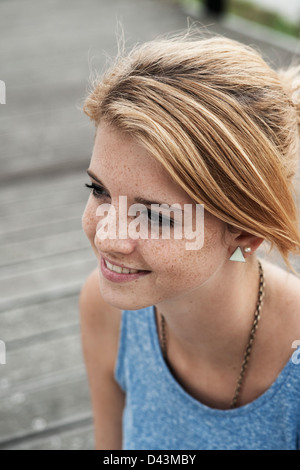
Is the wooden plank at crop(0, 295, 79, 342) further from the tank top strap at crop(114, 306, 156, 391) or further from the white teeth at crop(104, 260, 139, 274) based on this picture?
the white teeth at crop(104, 260, 139, 274)

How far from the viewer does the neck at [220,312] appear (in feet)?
3.89

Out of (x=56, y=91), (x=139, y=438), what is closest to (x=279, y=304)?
(x=139, y=438)

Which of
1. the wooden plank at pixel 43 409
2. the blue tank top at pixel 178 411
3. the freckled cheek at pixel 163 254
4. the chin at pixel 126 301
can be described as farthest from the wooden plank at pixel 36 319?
the freckled cheek at pixel 163 254

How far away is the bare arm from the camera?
1.50 metres

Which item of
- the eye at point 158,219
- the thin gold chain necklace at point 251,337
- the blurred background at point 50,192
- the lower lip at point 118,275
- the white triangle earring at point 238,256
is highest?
the eye at point 158,219

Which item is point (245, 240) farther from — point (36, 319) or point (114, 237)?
point (36, 319)

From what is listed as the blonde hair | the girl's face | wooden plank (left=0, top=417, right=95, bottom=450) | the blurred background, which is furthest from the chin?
wooden plank (left=0, top=417, right=95, bottom=450)

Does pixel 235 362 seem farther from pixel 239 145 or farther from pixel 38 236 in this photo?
pixel 38 236

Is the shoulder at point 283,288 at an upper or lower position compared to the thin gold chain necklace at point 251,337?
upper

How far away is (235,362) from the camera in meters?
1.29

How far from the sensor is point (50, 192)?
323cm

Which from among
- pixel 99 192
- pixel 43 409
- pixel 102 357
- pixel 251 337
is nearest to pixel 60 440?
pixel 43 409

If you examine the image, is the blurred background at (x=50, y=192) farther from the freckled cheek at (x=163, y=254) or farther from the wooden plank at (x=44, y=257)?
the freckled cheek at (x=163, y=254)

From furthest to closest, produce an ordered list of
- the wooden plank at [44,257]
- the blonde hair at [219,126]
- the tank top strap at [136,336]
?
1. the wooden plank at [44,257]
2. the tank top strap at [136,336]
3. the blonde hair at [219,126]
